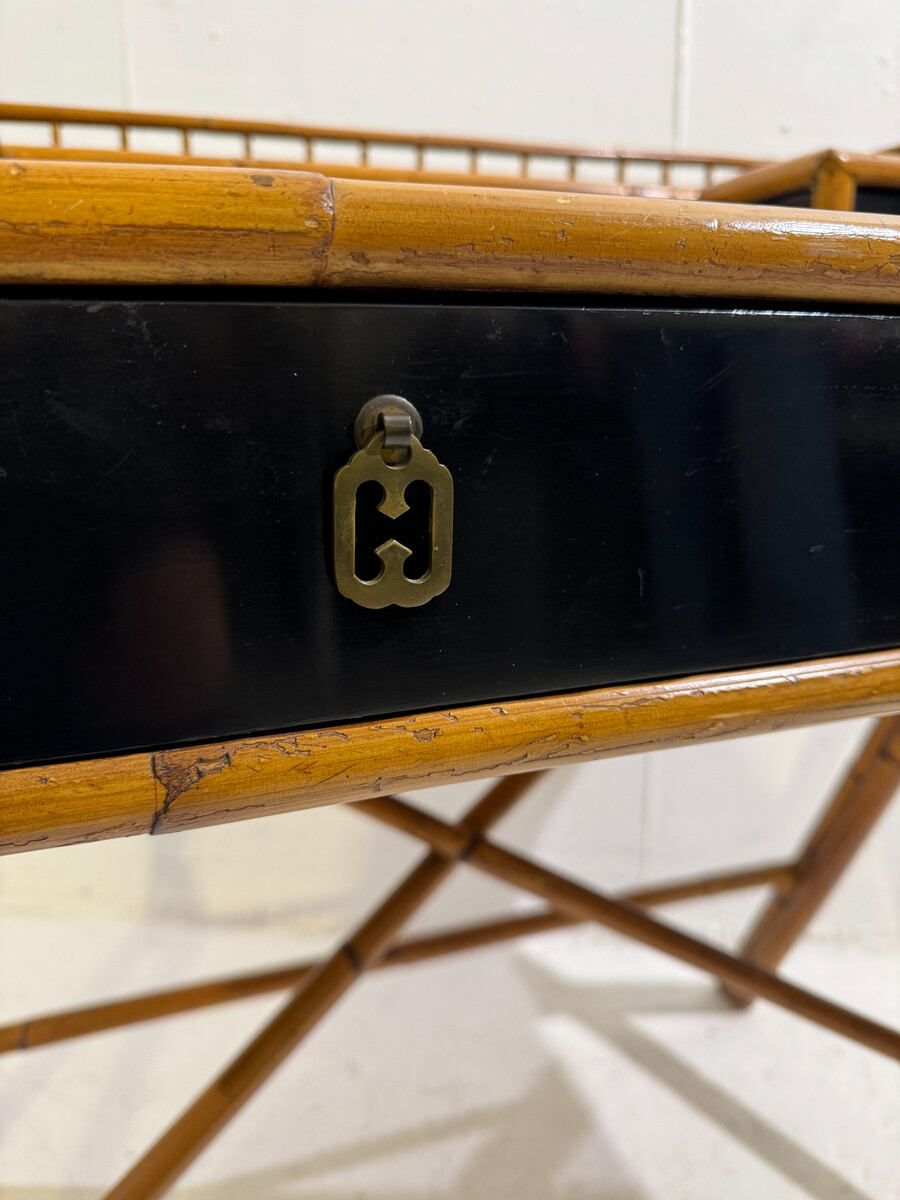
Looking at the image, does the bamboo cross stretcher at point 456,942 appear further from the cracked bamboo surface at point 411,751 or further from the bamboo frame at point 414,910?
the cracked bamboo surface at point 411,751

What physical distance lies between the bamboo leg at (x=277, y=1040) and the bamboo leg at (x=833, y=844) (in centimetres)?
34

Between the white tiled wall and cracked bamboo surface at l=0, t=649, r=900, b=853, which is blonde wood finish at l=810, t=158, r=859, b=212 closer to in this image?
cracked bamboo surface at l=0, t=649, r=900, b=853

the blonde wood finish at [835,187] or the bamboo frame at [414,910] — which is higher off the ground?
the blonde wood finish at [835,187]

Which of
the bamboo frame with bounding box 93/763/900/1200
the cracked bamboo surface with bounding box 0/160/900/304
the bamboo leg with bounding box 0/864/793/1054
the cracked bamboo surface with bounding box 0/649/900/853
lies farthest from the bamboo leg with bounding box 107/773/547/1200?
the cracked bamboo surface with bounding box 0/160/900/304

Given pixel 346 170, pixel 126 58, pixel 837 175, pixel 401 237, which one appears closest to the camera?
pixel 401 237

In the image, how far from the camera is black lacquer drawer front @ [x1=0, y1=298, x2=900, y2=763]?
1.01 ft

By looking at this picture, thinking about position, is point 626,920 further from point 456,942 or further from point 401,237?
point 401,237

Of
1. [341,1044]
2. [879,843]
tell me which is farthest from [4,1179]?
[879,843]

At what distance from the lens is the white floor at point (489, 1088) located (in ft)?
2.49

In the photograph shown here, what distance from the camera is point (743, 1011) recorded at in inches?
38.2

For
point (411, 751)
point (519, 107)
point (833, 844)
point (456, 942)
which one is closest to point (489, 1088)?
point (456, 942)

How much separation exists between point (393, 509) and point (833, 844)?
709 mm

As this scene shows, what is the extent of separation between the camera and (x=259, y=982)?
0.76 m

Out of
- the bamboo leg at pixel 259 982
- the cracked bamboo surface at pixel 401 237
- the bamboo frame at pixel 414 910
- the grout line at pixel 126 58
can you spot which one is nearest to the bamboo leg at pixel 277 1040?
the bamboo frame at pixel 414 910
